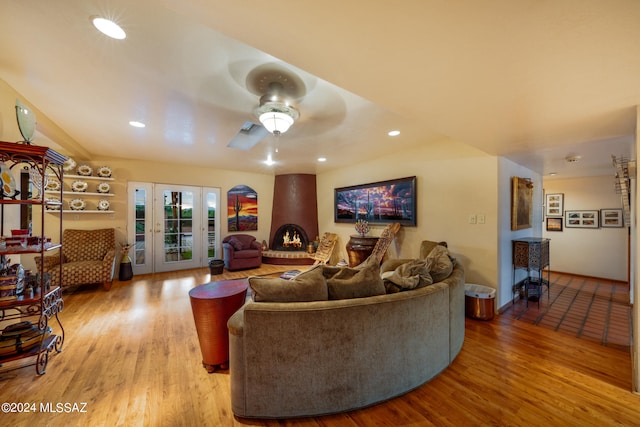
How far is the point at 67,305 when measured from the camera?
134 inches

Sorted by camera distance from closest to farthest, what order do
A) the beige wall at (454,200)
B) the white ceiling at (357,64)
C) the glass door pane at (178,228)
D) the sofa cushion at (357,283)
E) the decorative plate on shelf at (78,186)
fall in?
the white ceiling at (357,64) < the sofa cushion at (357,283) < the beige wall at (454,200) < the decorative plate on shelf at (78,186) < the glass door pane at (178,228)

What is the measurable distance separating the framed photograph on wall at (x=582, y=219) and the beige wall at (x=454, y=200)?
3.84 m

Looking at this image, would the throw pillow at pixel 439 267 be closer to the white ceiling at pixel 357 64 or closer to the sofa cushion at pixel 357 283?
the sofa cushion at pixel 357 283

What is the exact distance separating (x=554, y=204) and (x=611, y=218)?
0.90 m

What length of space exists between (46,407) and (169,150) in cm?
383

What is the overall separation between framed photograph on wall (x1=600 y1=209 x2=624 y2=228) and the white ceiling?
2.46m

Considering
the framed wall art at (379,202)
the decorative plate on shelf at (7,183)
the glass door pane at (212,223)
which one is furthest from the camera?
the glass door pane at (212,223)

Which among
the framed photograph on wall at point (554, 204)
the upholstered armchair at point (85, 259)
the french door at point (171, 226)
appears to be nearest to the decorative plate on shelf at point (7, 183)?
the upholstered armchair at point (85, 259)

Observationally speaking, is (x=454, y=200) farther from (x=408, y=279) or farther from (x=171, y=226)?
(x=171, y=226)

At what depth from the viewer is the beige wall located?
3.21m

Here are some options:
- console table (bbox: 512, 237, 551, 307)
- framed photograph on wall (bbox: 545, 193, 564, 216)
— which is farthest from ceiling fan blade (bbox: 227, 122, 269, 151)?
framed photograph on wall (bbox: 545, 193, 564, 216)

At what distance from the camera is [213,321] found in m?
1.95

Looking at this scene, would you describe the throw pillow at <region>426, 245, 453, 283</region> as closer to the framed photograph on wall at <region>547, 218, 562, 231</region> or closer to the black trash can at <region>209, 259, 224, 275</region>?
the black trash can at <region>209, 259, 224, 275</region>

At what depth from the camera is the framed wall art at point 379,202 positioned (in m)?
4.16
